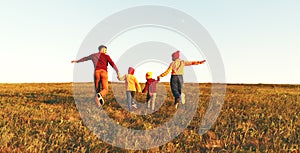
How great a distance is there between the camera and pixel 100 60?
13.0 metres

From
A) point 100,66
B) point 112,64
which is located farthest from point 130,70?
point 100,66

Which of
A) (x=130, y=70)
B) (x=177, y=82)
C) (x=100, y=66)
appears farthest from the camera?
(x=177, y=82)

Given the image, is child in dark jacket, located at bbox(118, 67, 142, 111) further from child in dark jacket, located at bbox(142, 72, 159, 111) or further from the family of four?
child in dark jacket, located at bbox(142, 72, 159, 111)

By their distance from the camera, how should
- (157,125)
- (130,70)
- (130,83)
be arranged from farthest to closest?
(130,83) → (130,70) → (157,125)

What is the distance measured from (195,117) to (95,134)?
11.2 ft

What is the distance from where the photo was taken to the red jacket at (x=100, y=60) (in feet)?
42.3

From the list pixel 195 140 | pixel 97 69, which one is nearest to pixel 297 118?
pixel 195 140

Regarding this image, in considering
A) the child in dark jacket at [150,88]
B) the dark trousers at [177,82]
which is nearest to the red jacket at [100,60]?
the child in dark jacket at [150,88]

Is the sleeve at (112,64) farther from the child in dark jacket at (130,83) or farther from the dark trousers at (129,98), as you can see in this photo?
the dark trousers at (129,98)

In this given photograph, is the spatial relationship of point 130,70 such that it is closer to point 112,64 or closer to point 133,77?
point 133,77

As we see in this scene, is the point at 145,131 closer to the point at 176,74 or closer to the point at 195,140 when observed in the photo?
the point at 195,140

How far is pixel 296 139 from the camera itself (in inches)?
288

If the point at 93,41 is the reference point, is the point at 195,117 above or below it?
below

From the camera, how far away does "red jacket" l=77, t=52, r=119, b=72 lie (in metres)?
12.9
